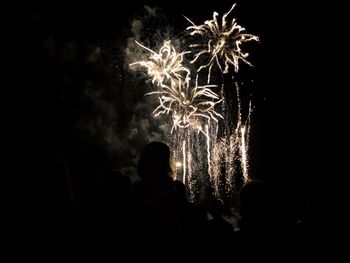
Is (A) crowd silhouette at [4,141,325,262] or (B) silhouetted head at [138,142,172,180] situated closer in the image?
(A) crowd silhouette at [4,141,325,262]

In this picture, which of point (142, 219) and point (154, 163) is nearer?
point (142, 219)

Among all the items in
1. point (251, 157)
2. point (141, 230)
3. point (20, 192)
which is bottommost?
point (141, 230)

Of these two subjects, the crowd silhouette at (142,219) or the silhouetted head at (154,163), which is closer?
the crowd silhouette at (142,219)

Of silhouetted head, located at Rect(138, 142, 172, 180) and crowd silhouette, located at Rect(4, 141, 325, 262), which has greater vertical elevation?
silhouetted head, located at Rect(138, 142, 172, 180)

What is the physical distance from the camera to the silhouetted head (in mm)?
2869

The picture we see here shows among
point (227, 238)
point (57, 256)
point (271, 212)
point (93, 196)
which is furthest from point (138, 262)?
point (227, 238)

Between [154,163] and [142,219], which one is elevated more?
[154,163]

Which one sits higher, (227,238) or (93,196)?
(93,196)

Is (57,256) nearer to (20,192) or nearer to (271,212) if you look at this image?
(20,192)

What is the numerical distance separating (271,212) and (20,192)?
1743 mm

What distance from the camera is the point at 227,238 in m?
3.57

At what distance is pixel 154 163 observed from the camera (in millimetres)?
2893

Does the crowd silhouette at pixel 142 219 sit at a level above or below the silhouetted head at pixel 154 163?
below

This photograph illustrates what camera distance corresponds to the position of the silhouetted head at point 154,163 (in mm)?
2869
